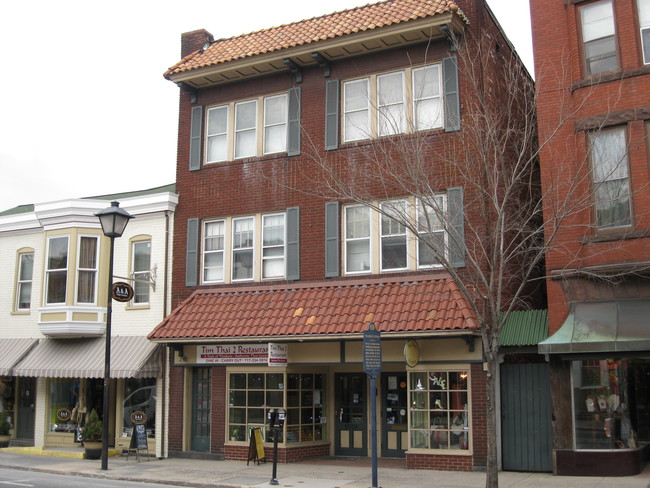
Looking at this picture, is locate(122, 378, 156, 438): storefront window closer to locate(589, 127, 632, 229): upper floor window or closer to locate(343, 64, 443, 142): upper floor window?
locate(343, 64, 443, 142): upper floor window

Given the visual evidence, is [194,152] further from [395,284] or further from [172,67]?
[395,284]

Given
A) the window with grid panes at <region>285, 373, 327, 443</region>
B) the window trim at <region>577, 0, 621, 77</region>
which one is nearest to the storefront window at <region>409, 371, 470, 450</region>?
the window with grid panes at <region>285, 373, 327, 443</region>

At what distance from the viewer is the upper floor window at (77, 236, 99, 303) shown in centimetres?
2086

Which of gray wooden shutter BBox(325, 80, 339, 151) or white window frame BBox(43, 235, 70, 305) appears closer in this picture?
gray wooden shutter BBox(325, 80, 339, 151)

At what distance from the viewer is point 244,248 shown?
770 inches

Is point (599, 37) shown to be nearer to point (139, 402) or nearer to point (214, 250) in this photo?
point (214, 250)

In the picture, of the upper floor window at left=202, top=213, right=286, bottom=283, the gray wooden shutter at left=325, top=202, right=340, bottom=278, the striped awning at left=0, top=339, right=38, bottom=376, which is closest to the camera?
the gray wooden shutter at left=325, top=202, right=340, bottom=278

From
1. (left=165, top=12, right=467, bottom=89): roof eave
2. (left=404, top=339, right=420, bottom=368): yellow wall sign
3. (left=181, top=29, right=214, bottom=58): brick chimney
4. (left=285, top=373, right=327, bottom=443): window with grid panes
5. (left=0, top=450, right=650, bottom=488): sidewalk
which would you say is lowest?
(left=0, top=450, right=650, bottom=488): sidewalk

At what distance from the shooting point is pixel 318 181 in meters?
18.5

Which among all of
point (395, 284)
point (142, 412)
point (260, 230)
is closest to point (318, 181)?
point (260, 230)

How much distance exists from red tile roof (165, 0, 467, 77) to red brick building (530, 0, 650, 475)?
3401mm

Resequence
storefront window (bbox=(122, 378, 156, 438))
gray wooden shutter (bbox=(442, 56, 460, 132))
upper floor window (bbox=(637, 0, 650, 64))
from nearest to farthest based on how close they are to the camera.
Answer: upper floor window (bbox=(637, 0, 650, 64)), gray wooden shutter (bbox=(442, 56, 460, 132)), storefront window (bbox=(122, 378, 156, 438))

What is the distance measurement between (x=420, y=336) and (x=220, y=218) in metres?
7.07

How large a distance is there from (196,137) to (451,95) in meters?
7.33
